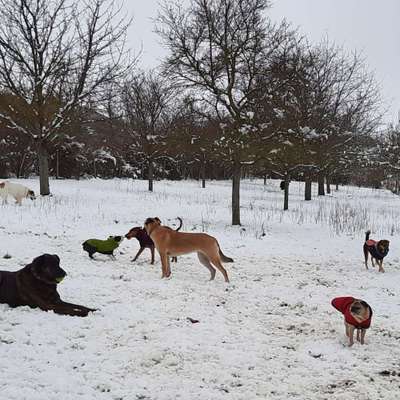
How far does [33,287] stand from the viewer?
17.3 ft

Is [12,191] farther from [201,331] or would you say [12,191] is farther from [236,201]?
[201,331]

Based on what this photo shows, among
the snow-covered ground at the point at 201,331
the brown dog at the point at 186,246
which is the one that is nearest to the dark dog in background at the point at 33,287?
the snow-covered ground at the point at 201,331

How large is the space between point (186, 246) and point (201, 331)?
2491mm

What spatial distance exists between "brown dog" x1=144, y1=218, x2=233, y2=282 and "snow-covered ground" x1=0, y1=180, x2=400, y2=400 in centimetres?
33

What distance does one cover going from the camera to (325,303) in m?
6.71

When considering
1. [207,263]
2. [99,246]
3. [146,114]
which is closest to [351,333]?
[207,263]

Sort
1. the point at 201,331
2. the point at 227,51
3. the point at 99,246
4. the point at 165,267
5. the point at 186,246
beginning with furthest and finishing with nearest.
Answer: the point at 227,51 < the point at 99,246 < the point at 165,267 < the point at 186,246 < the point at 201,331

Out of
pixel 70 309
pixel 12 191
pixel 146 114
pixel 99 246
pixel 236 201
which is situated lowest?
pixel 70 309

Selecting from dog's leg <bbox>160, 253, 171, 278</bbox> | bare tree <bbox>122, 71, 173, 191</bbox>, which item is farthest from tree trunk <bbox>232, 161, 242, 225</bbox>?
bare tree <bbox>122, 71, 173, 191</bbox>

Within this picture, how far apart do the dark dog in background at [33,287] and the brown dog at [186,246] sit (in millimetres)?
2570

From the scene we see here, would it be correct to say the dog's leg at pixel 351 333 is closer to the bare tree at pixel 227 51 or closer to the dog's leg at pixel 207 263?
the dog's leg at pixel 207 263

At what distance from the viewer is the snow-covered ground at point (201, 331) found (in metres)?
3.87

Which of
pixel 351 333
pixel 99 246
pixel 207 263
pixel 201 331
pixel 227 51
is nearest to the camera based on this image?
pixel 351 333

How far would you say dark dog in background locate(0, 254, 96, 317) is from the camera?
16.9ft
